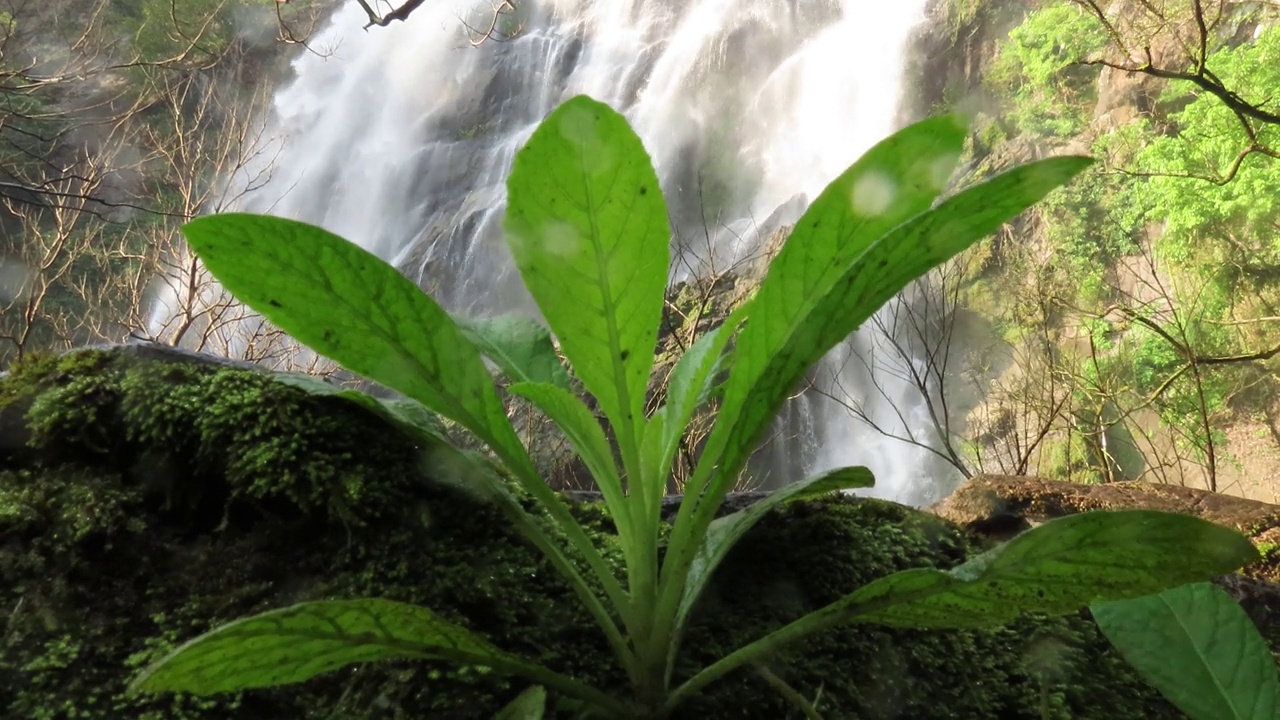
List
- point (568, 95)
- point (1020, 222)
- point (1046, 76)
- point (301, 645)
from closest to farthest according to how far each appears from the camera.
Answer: point (301, 645) < point (1020, 222) < point (1046, 76) < point (568, 95)

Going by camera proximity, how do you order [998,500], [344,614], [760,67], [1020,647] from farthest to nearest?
[760,67], [998,500], [1020,647], [344,614]

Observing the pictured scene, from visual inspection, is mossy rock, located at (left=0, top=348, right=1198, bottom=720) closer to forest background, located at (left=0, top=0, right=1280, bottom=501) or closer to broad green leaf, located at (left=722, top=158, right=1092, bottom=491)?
broad green leaf, located at (left=722, top=158, right=1092, bottom=491)

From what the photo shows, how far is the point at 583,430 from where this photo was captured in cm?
47

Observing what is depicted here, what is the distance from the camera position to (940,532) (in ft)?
2.32

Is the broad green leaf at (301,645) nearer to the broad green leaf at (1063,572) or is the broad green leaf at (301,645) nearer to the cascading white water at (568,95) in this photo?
the broad green leaf at (1063,572)

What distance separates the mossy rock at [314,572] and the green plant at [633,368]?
0.07 metres

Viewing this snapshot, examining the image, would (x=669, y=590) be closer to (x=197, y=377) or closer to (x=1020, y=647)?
(x=1020, y=647)

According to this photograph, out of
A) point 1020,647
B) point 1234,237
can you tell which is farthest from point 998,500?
point 1234,237

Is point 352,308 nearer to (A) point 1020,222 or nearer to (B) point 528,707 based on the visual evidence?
(B) point 528,707

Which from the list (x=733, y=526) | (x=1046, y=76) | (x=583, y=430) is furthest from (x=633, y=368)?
(x=1046, y=76)

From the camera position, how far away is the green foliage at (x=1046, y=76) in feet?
20.8

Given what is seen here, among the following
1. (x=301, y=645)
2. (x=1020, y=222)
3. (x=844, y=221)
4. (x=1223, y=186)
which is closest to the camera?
(x=301, y=645)

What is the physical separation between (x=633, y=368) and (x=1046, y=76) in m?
8.05

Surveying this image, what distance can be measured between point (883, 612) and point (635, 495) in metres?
0.17
